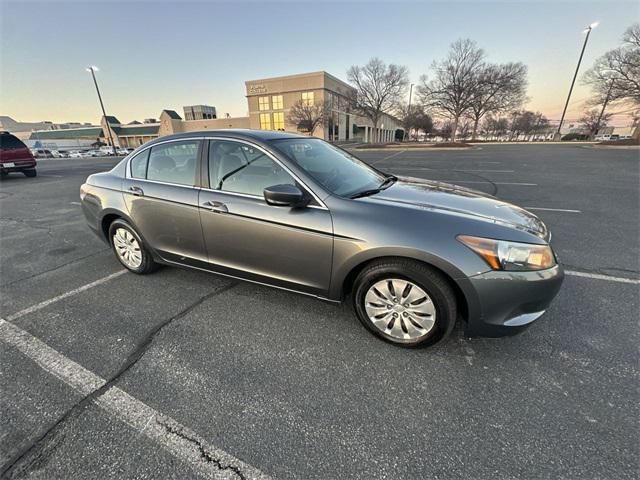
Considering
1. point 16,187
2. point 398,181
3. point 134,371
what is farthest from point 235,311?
point 16,187

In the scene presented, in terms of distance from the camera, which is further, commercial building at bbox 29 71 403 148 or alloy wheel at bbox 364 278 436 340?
commercial building at bbox 29 71 403 148

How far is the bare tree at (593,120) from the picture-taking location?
173ft

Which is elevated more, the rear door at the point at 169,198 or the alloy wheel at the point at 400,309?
the rear door at the point at 169,198

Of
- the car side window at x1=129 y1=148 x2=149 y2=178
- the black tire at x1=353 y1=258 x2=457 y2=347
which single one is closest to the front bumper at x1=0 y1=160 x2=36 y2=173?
the car side window at x1=129 y1=148 x2=149 y2=178

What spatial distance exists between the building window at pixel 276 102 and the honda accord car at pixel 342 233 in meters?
59.1

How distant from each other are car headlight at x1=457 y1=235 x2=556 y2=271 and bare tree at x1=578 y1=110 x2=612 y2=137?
68715 mm

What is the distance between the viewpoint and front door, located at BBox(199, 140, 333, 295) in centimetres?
233

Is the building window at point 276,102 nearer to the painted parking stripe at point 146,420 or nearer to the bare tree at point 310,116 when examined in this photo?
the bare tree at point 310,116

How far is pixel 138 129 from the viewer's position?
7188 centimetres

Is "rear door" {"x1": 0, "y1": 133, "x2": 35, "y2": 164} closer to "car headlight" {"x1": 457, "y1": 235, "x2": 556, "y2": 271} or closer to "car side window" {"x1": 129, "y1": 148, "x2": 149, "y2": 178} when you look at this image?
"car side window" {"x1": 129, "y1": 148, "x2": 149, "y2": 178}

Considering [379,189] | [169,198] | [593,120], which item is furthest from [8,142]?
[593,120]

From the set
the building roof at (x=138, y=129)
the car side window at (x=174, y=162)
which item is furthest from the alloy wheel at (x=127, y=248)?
the building roof at (x=138, y=129)

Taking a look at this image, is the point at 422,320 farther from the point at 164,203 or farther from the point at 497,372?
the point at 164,203

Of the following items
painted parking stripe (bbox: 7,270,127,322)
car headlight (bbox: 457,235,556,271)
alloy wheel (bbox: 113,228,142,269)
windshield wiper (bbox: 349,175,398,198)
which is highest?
windshield wiper (bbox: 349,175,398,198)
